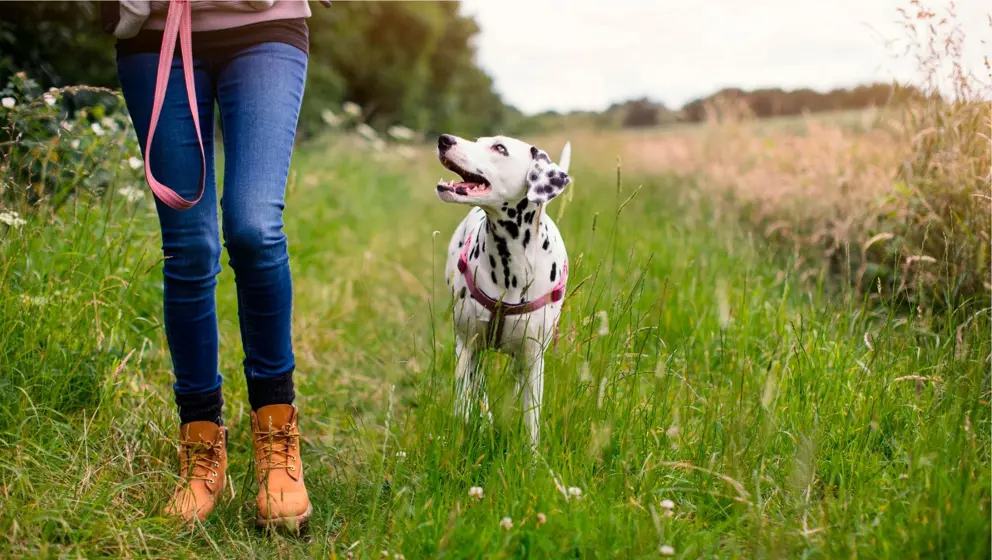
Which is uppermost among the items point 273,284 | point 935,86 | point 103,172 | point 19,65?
point 19,65

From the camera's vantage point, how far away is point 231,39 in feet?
7.95

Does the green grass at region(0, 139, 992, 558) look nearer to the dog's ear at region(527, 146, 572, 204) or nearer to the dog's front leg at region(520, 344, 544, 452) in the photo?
the dog's front leg at region(520, 344, 544, 452)

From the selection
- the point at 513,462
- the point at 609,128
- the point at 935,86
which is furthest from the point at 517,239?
the point at 609,128

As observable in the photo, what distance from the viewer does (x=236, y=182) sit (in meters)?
2.33

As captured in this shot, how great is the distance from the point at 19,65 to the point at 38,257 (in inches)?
149

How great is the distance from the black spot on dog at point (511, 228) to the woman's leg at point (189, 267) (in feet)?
3.28

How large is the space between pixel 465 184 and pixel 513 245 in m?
0.30

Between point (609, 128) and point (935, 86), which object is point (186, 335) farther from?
point (609, 128)

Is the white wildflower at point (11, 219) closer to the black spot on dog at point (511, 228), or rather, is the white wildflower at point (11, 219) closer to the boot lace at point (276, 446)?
the boot lace at point (276, 446)

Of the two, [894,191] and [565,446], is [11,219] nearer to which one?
[565,446]

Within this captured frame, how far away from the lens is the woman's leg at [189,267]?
2.41 meters

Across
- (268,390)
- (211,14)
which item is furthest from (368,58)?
(268,390)

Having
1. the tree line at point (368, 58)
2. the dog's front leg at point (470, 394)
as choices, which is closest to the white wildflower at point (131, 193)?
the dog's front leg at point (470, 394)

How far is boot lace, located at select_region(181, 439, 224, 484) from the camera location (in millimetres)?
2602
